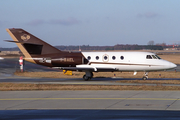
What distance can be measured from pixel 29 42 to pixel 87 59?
6.35 m

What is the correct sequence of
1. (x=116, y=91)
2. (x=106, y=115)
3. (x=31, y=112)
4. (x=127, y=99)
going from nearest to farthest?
(x=106, y=115) < (x=31, y=112) < (x=127, y=99) < (x=116, y=91)

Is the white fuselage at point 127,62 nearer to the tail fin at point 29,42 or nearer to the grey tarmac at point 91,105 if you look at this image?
the tail fin at point 29,42

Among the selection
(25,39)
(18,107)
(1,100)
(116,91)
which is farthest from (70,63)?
(18,107)

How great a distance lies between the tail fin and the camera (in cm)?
3034

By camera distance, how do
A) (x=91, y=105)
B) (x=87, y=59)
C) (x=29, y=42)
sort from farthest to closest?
1. (x=29, y=42)
2. (x=87, y=59)
3. (x=91, y=105)

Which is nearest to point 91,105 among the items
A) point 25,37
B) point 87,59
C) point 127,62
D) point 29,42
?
point 87,59

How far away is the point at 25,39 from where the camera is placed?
99.9ft

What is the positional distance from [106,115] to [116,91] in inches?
319

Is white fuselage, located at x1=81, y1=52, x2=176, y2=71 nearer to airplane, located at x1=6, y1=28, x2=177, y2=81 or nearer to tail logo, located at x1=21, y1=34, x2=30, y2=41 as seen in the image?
airplane, located at x1=6, y1=28, x2=177, y2=81

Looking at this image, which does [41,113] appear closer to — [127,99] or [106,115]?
[106,115]

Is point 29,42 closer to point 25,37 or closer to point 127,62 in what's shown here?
point 25,37

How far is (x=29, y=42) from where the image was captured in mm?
30438

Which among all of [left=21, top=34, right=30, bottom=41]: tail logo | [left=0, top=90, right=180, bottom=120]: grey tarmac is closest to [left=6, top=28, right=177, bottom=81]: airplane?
[left=21, top=34, right=30, bottom=41]: tail logo

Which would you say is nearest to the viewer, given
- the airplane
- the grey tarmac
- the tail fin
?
the grey tarmac
